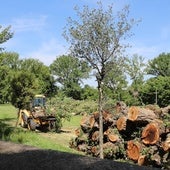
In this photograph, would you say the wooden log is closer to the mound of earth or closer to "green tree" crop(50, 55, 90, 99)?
the mound of earth

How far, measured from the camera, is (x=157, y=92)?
81.3 meters

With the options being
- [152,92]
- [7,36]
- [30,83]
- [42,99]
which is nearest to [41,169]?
[7,36]

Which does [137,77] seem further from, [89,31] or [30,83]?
[89,31]

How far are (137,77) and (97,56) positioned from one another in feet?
222

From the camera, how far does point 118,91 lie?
282 feet

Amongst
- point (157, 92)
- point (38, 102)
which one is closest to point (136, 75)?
point (157, 92)

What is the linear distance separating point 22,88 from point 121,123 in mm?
13362

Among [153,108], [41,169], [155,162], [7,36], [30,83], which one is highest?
[7,36]

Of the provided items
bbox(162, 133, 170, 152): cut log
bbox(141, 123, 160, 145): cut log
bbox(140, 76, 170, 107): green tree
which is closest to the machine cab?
bbox(141, 123, 160, 145): cut log

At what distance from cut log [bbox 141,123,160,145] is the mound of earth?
12465 mm

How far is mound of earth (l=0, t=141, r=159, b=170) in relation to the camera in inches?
155

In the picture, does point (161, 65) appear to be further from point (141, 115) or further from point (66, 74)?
point (141, 115)

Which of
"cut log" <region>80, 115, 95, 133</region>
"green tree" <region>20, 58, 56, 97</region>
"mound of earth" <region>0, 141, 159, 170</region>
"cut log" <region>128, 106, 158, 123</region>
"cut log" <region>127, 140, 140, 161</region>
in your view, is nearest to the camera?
"mound of earth" <region>0, 141, 159, 170</region>

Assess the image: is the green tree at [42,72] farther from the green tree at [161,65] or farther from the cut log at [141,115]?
the cut log at [141,115]
